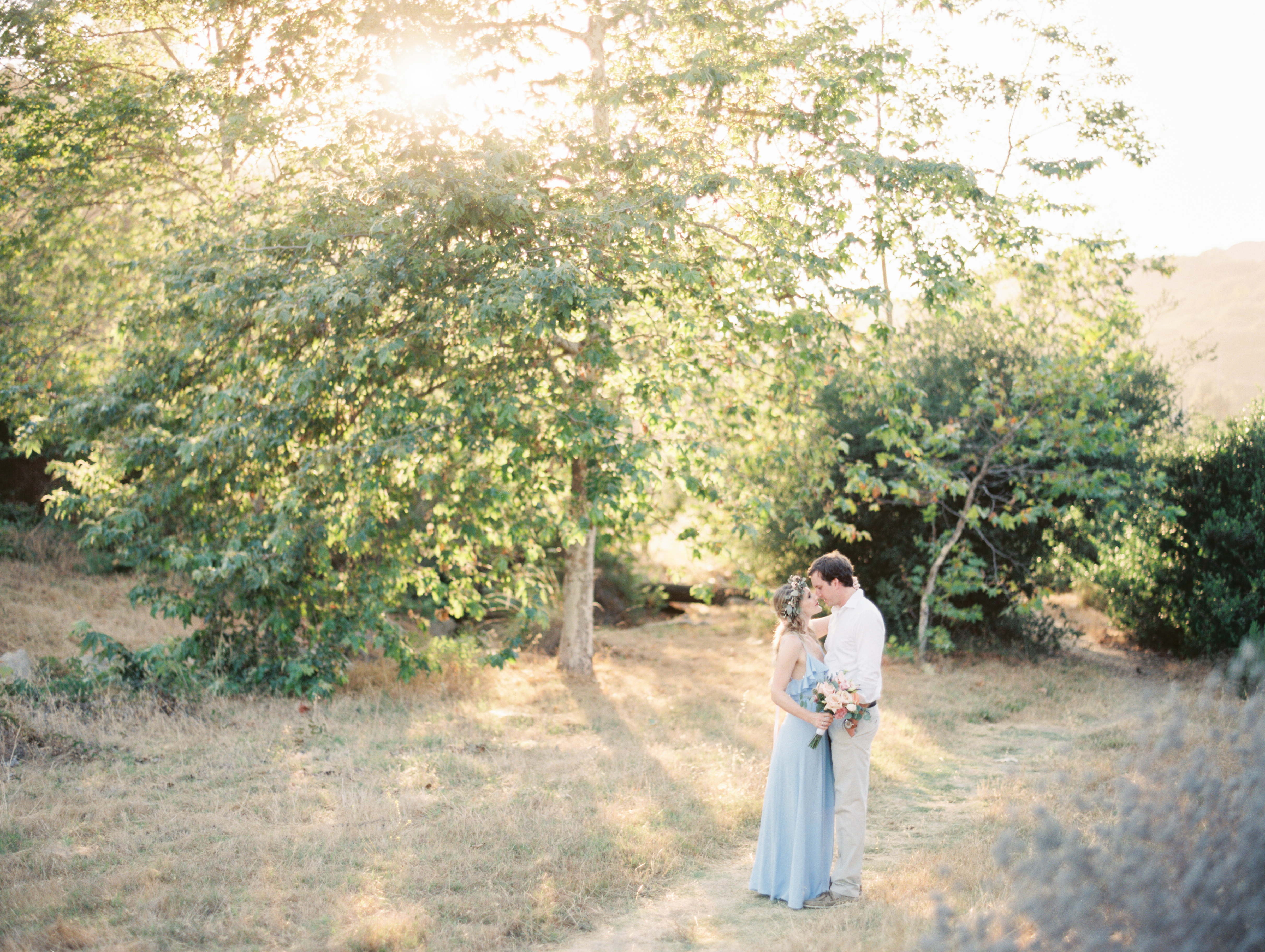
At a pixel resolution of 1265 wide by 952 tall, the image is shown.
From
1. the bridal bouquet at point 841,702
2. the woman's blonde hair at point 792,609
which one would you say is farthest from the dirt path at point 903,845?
the woman's blonde hair at point 792,609

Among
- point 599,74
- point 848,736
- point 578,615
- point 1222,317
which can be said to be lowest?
point 578,615

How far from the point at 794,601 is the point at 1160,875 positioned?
8.68 ft

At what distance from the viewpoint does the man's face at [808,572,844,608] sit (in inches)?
217

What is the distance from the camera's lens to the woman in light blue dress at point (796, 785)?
5406 mm

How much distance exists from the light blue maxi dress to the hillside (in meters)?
45.0

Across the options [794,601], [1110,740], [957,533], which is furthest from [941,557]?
[794,601]

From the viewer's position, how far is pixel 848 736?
5.45m

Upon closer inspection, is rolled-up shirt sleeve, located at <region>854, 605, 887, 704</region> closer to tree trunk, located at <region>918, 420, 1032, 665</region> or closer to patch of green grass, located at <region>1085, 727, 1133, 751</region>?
patch of green grass, located at <region>1085, 727, 1133, 751</region>

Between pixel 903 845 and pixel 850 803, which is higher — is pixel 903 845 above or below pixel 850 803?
below

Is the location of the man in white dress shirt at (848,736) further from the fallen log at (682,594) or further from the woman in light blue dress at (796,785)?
the fallen log at (682,594)

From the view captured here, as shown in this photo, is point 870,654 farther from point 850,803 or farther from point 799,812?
point 799,812

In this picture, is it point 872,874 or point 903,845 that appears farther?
point 903,845

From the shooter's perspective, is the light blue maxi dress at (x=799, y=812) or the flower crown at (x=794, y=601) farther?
the flower crown at (x=794, y=601)

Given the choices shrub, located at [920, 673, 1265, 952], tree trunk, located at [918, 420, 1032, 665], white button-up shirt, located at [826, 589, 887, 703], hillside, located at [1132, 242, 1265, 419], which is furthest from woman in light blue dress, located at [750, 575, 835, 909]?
hillside, located at [1132, 242, 1265, 419]
